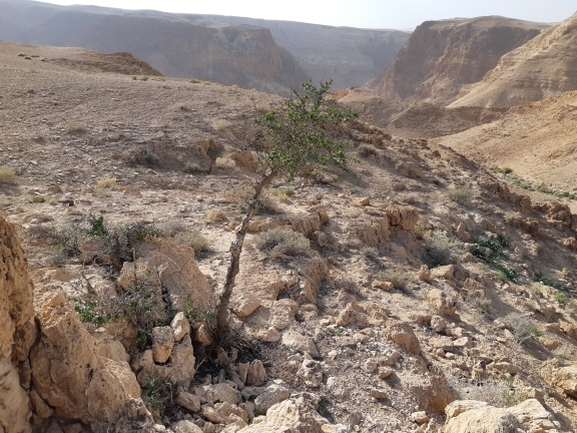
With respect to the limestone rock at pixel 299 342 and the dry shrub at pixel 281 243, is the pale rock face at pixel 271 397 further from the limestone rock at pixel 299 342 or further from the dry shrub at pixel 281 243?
the dry shrub at pixel 281 243

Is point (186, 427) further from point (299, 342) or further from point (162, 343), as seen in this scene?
point (299, 342)

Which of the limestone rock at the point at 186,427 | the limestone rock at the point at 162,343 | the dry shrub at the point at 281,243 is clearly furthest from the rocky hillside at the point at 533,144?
the limestone rock at the point at 186,427

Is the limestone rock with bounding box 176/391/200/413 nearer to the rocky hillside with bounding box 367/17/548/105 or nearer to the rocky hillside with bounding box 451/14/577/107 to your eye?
the rocky hillside with bounding box 451/14/577/107

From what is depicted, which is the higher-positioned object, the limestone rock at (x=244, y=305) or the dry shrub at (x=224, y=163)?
the dry shrub at (x=224, y=163)

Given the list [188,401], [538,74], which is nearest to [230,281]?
[188,401]

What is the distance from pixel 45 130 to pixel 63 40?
78796 millimetres

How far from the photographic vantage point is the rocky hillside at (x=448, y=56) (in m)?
53.6

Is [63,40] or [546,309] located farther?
[63,40]

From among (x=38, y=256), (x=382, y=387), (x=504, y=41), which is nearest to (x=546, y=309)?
(x=382, y=387)

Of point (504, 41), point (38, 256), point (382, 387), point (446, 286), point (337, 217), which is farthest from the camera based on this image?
point (504, 41)

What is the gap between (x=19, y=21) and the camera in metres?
95.9

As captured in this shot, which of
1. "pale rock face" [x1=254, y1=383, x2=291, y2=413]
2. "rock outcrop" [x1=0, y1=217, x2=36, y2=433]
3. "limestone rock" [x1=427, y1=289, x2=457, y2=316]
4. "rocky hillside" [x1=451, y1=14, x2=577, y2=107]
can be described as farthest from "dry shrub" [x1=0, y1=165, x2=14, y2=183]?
"rocky hillside" [x1=451, y1=14, x2=577, y2=107]

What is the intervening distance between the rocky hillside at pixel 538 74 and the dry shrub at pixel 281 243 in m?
30.3

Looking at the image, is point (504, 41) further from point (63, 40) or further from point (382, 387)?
point (63, 40)
